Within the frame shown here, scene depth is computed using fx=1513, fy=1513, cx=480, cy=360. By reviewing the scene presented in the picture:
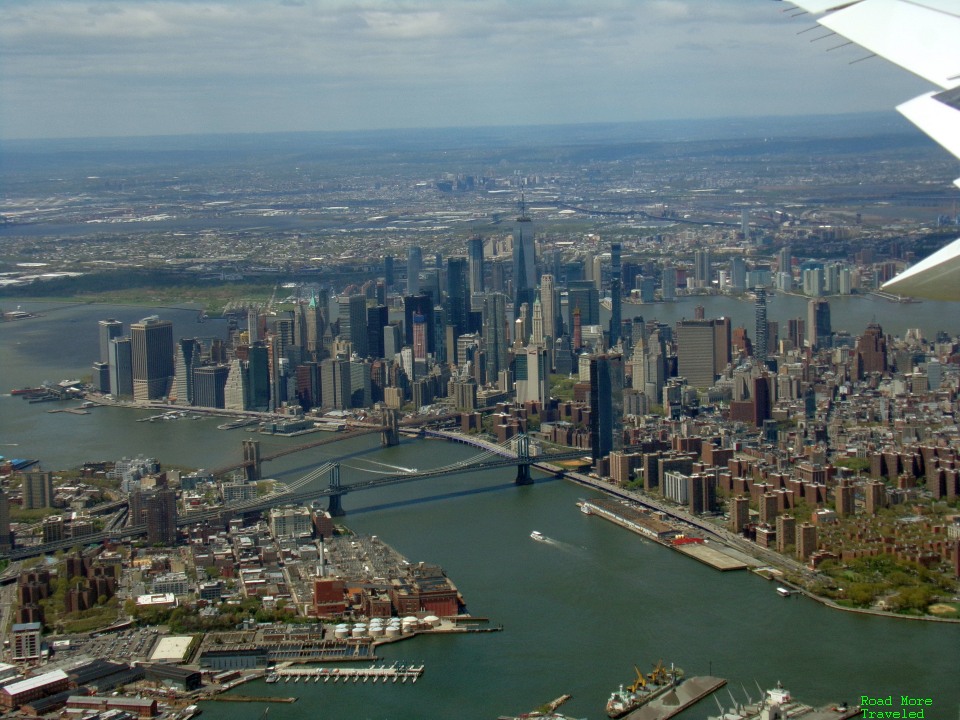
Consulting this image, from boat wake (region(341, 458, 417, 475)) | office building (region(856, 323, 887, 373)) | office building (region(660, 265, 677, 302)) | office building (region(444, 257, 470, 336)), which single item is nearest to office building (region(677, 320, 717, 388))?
office building (region(856, 323, 887, 373))

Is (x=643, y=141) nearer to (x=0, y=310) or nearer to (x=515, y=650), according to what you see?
(x=0, y=310)

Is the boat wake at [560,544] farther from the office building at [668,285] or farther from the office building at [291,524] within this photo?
the office building at [668,285]

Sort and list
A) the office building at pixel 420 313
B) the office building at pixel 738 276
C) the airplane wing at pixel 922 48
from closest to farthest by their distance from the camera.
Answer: the airplane wing at pixel 922 48 < the office building at pixel 420 313 < the office building at pixel 738 276

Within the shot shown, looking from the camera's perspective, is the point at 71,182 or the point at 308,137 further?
the point at 308,137

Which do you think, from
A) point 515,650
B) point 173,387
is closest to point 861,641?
point 515,650

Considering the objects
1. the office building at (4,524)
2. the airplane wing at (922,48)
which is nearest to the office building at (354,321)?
the office building at (4,524)

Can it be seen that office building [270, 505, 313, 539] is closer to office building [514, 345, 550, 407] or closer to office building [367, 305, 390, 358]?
office building [514, 345, 550, 407]
